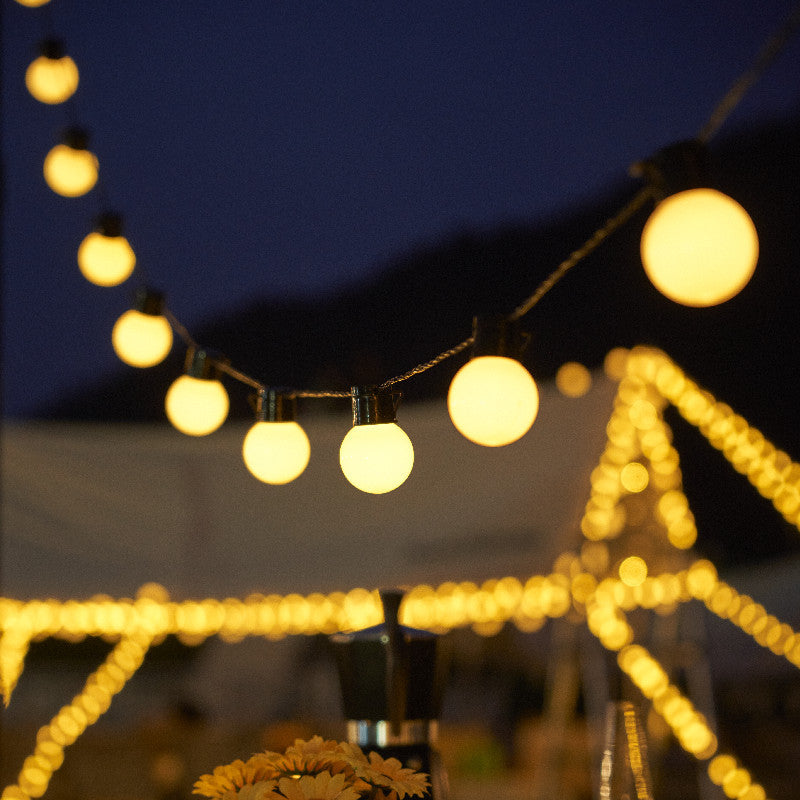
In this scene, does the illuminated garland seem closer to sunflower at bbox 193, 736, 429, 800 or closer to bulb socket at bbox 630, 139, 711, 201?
sunflower at bbox 193, 736, 429, 800

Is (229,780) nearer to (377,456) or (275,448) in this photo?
(377,456)

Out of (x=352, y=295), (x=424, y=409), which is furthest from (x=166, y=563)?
(x=352, y=295)

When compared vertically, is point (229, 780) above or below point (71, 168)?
below

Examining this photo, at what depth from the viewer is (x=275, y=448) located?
4.27 ft

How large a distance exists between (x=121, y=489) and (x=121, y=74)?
366 centimetres

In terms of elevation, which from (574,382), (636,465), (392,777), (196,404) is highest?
(574,382)

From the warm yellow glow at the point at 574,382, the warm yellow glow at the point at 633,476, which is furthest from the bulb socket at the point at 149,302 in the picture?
the warm yellow glow at the point at 633,476

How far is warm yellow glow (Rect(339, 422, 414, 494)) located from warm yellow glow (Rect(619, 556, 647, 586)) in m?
1.51

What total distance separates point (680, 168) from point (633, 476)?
1.79 m

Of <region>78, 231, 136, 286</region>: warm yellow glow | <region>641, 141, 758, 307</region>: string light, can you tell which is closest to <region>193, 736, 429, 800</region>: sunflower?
<region>641, 141, 758, 307</region>: string light

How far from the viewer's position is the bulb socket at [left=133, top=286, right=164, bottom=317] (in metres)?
1.69

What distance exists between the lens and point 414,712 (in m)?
0.98

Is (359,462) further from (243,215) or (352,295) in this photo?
(243,215)

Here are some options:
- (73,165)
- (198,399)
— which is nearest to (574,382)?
(198,399)
